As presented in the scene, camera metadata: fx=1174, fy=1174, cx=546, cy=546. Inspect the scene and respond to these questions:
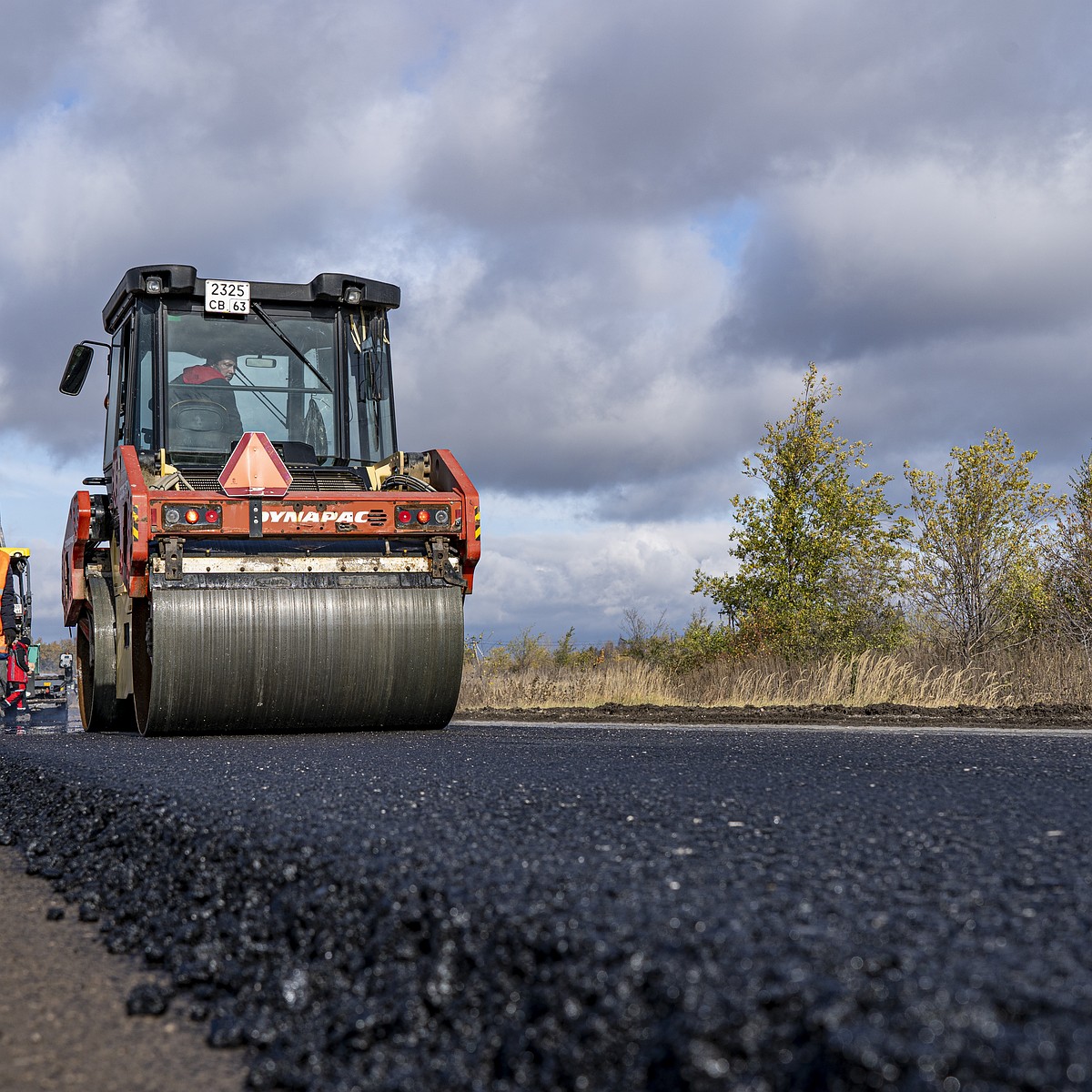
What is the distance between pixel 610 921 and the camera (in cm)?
199

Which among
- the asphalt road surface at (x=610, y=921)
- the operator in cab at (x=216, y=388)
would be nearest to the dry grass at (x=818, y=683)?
the operator in cab at (x=216, y=388)

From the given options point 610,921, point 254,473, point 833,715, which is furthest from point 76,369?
point 610,921

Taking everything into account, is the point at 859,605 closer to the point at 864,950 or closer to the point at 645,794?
the point at 645,794

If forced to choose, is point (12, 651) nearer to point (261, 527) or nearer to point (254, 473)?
point (254, 473)

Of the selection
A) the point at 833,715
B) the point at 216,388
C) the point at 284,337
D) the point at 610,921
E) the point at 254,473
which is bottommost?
the point at 833,715

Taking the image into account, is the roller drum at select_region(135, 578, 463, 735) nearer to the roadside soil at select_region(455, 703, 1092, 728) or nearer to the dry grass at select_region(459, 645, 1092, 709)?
the roadside soil at select_region(455, 703, 1092, 728)

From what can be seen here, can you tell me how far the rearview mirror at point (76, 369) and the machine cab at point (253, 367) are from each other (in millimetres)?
408

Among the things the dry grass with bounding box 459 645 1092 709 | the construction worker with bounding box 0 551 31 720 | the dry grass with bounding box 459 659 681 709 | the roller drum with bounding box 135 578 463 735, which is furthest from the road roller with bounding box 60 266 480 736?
the dry grass with bounding box 459 659 681 709

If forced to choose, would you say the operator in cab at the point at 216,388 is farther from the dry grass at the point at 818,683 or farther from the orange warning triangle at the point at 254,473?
the dry grass at the point at 818,683

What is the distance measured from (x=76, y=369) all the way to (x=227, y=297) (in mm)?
1630

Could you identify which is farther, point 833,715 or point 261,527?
point 833,715

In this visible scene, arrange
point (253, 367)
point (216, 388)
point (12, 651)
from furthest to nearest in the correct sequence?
point (12, 651) < point (253, 367) < point (216, 388)

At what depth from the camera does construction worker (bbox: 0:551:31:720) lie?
13844mm

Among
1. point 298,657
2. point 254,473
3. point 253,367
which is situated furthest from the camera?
point 253,367
